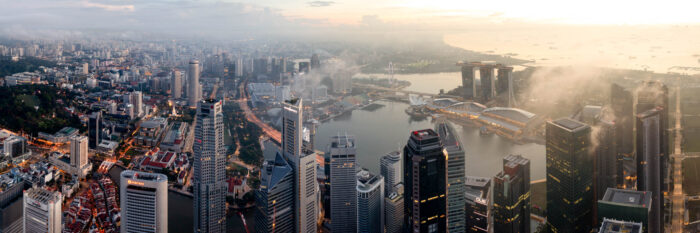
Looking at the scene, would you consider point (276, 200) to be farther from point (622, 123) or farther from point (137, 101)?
point (137, 101)

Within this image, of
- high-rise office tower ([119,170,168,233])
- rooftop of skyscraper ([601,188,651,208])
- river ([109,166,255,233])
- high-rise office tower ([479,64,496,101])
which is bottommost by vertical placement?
river ([109,166,255,233])

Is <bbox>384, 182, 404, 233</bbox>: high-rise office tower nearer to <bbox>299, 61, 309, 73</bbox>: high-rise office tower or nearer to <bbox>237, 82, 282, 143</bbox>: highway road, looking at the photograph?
<bbox>237, 82, 282, 143</bbox>: highway road

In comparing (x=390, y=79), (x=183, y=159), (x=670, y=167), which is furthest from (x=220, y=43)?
(x=670, y=167)

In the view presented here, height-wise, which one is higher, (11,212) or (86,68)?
(86,68)

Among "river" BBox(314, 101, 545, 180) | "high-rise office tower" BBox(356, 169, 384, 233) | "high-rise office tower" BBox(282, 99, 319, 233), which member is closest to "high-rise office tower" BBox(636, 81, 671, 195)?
"river" BBox(314, 101, 545, 180)

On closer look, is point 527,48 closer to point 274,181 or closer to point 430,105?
point 430,105

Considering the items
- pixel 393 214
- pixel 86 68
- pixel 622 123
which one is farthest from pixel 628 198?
pixel 86 68
